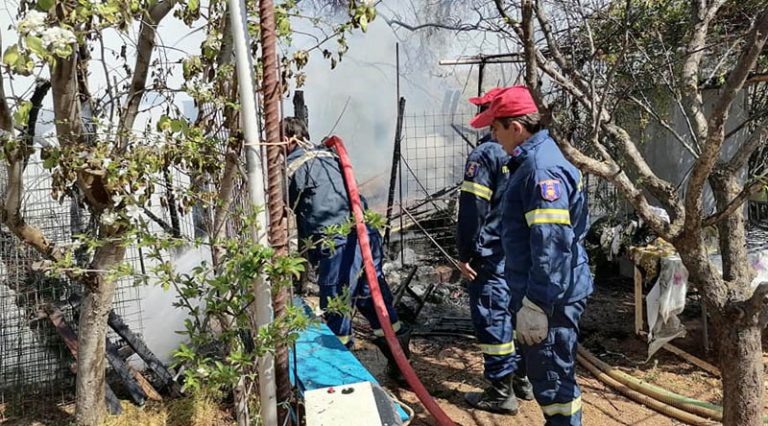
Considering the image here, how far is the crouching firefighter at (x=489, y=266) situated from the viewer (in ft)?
13.3

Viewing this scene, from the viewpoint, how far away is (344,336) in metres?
4.37

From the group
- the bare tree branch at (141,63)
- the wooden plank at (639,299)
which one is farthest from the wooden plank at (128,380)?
the wooden plank at (639,299)

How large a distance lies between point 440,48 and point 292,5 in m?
11.2

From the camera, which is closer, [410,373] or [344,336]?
[410,373]

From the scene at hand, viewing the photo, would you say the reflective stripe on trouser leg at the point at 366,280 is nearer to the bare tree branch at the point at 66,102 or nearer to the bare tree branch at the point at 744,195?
the bare tree branch at the point at 66,102

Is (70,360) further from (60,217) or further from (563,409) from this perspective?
(563,409)

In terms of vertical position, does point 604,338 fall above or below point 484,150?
below

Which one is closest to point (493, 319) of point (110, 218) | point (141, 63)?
point (110, 218)

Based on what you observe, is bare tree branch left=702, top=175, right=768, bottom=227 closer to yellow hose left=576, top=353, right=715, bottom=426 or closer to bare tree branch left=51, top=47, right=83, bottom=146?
yellow hose left=576, top=353, right=715, bottom=426

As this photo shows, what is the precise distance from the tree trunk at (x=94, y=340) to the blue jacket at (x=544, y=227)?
2324 mm

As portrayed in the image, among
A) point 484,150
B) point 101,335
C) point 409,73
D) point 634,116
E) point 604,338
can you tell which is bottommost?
point 604,338

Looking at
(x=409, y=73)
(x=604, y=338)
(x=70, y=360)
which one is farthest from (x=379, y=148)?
(x=70, y=360)

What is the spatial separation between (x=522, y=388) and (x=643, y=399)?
87 centimetres

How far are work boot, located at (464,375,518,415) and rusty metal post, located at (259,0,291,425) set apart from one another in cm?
224
